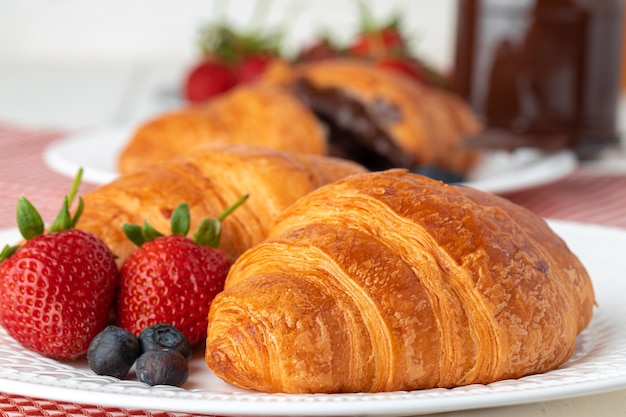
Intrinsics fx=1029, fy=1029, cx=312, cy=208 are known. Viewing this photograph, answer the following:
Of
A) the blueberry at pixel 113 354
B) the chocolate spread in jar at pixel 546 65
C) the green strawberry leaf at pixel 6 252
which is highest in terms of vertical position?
the chocolate spread in jar at pixel 546 65

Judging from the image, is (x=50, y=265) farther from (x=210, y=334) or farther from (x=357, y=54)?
(x=357, y=54)

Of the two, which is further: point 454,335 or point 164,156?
point 164,156

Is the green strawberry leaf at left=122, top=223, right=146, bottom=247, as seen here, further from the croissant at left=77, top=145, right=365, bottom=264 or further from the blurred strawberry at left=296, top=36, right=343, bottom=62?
the blurred strawberry at left=296, top=36, right=343, bottom=62

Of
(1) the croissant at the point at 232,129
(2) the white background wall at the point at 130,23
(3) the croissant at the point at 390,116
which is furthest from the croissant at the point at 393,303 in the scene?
(2) the white background wall at the point at 130,23

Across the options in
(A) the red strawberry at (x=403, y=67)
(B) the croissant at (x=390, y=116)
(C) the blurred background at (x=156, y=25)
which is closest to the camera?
(B) the croissant at (x=390, y=116)

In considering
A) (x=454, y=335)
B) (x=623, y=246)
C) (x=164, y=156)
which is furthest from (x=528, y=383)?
(x=164, y=156)

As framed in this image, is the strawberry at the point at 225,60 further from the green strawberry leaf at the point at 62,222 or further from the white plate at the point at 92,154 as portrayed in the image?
the green strawberry leaf at the point at 62,222

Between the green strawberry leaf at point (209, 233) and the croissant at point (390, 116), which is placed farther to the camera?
the croissant at point (390, 116)
